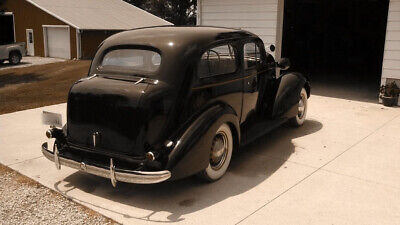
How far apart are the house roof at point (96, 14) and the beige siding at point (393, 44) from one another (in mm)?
20993

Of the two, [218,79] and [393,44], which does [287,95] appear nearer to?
[218,79]

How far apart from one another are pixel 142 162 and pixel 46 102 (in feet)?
22.7

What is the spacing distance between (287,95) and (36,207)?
13.4 feet

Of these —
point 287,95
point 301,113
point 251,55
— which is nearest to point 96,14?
point 301,113

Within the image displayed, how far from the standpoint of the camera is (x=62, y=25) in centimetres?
2669

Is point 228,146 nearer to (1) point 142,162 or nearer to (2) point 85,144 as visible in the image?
(1) point 142,162

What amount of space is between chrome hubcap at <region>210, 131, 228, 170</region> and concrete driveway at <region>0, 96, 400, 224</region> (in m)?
0.23

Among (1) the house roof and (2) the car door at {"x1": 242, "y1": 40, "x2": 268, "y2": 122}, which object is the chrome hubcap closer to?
(2) the car door at {"x1": 242, "y1": 40, "x2": 268, "y2": 122}

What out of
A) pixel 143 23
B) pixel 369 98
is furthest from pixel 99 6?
pixel 369 98

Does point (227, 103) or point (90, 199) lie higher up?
point (227, 103)

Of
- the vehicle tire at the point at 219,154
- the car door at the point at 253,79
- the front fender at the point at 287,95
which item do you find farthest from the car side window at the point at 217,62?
the front fender at the point at 287,95

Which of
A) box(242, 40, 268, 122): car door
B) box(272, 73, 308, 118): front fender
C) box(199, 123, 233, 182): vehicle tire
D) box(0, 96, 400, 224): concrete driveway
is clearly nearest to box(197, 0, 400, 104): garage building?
box(0, 96, 400, 224): concrete driveway

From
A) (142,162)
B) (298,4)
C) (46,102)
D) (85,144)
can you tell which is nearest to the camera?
(142,162)

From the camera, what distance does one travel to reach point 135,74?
15.4ft
